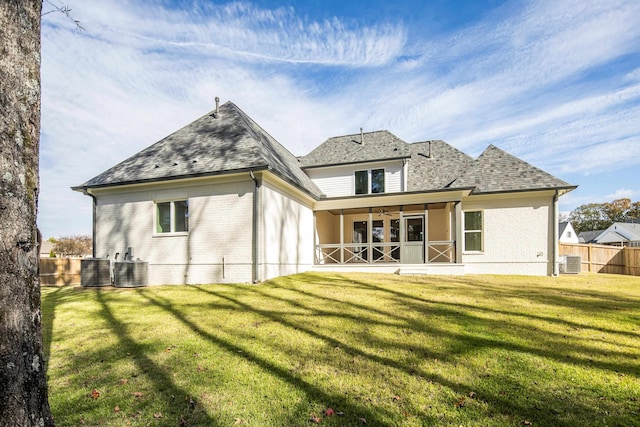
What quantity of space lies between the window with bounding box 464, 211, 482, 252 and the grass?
680 cm

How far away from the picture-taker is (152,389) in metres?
3.34

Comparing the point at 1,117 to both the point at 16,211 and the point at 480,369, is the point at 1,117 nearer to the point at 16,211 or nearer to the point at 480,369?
the point at 16,211

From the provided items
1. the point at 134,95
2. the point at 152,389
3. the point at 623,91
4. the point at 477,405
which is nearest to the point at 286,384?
the point at 152,389

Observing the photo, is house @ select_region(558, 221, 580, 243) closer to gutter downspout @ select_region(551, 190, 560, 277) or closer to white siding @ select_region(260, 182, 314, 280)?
gutter downspout @ select_region(551, 190, 560, 277)

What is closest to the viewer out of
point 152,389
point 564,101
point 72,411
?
point 72,411

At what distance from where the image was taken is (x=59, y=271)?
589 inches

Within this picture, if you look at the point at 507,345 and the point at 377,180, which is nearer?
the point at 507,345

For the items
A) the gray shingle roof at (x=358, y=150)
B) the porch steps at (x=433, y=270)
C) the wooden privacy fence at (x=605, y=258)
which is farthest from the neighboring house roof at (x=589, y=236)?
the porch steps at (x=433, y=270)

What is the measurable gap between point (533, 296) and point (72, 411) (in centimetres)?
896

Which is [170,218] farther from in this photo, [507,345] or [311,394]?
[507,345]

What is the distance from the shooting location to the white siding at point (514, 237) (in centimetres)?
1306

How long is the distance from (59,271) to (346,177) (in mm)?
15030

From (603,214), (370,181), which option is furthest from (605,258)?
(603,214)

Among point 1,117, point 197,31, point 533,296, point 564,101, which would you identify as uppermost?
point 197,31
